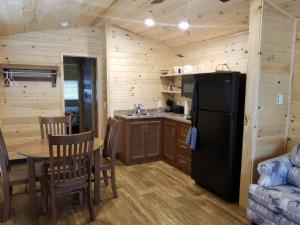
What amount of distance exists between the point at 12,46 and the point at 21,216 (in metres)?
2.86

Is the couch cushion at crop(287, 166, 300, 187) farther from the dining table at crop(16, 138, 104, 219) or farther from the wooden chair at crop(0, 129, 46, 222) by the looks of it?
the wooden chair at crop(0, 129, 46, 222)

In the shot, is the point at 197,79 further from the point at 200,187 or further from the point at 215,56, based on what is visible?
the point at 200,187

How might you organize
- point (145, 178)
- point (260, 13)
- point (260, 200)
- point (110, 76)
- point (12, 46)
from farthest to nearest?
point (110, 76)
point (12, 46)
point (145, 178)
point (260, 13)
point (260, 200)

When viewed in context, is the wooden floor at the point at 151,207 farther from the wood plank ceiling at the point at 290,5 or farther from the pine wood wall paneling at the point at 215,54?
the wood plank ceiling at the point at 290,5

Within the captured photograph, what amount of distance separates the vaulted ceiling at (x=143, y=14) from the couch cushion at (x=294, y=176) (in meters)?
1.77

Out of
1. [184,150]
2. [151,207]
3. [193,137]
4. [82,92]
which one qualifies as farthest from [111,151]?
[82,92]

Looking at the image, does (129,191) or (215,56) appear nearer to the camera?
(129,191)

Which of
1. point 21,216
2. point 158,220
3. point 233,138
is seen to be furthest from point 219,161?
point 21,216

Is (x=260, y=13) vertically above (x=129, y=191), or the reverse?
(x=260, y=13)

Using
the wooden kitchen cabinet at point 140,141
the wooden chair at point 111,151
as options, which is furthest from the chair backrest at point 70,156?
A: the wooden kitchen cabinet at point 140,141

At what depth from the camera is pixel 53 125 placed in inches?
135

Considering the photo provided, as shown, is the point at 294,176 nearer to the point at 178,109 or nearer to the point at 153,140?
the point at 153,140

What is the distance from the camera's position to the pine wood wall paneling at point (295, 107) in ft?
9.39

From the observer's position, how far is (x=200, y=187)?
3416 millimetres
